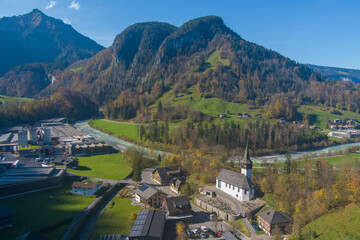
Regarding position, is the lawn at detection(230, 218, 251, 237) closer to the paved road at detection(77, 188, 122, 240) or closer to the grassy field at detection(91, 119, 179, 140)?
the paved road at detection(77, 188, 122, 240)

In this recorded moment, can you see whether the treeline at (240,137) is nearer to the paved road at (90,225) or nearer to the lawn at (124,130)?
the lawn at (124,130)

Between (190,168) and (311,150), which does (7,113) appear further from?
(311,150)

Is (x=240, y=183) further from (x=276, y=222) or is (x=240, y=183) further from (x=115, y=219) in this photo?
(x=115, y=219)

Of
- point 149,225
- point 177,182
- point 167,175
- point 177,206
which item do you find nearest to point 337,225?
point 177,206

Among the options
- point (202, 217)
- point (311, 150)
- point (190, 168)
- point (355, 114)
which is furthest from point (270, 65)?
point (202, 217)

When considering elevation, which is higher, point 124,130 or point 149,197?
point 124,130

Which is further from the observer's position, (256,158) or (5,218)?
(256,158)

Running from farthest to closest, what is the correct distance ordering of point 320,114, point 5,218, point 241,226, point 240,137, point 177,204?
point 320,114, point 240,137, point 177,204, point 241,226, point 5,218
